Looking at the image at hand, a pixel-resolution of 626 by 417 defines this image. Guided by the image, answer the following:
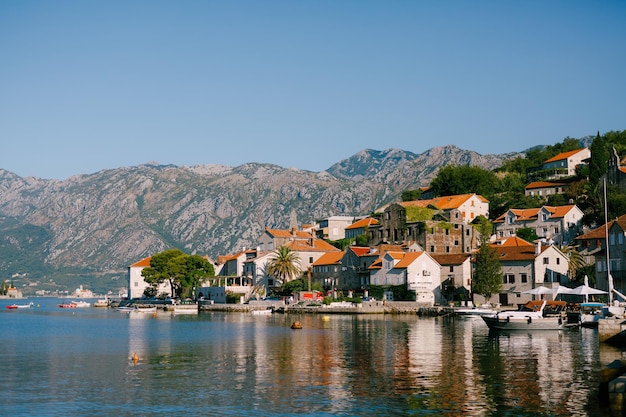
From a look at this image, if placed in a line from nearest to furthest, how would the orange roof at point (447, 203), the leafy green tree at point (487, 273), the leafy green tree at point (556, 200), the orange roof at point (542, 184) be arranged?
the leafy green tree at point (487, 273), the orange roof at point (447, 203), the leafy green tree at point (556, 200), the orange roof at point (542, 184)

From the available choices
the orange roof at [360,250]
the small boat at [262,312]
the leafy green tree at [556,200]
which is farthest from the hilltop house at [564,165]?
the small boat at [262,312]

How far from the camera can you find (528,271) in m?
112

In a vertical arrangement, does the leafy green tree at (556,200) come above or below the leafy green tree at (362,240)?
above

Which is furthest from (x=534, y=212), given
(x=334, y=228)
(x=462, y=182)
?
(x=334, y=228)

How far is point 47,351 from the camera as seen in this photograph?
212ft

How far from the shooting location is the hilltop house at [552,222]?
13388 cm

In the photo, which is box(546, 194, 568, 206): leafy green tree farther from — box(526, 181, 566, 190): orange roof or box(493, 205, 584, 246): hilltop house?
box(493, 205, 584, 246): hilltop house

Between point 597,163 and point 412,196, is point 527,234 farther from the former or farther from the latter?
point 412,196

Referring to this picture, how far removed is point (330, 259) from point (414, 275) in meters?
24.6

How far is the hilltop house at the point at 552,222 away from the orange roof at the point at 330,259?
1237 inches

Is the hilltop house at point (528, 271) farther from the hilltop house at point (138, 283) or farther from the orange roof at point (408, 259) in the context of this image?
the hilltop house at point (138, 283)

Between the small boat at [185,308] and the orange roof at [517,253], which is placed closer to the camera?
the orange roof at [517,253]

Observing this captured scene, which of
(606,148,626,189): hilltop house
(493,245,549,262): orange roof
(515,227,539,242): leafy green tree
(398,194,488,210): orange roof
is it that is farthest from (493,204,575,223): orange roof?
(493,245,549,262): orange roof

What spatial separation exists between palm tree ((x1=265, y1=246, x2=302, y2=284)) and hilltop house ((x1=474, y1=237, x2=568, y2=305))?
39356 mm
